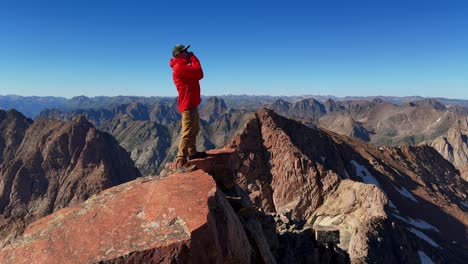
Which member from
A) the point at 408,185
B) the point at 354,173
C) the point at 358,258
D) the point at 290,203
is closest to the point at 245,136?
the point at 290,203

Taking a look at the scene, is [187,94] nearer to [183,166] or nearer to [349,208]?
[183,166]

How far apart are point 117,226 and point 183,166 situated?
463 centimetres

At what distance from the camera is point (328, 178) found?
57.7 meters

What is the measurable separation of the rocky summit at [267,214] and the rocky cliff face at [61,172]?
109609 mm

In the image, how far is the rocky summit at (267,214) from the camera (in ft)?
34.8

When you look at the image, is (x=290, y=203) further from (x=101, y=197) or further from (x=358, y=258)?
(x=101, y=197)

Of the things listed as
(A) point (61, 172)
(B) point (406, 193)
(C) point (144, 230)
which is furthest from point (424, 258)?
(A) point (61, 172)

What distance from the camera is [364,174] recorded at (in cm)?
7256

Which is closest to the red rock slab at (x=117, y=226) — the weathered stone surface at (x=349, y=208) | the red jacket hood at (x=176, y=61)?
the red jacket hood at (x=176, y=61)

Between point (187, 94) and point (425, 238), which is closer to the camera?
point (187, 94)

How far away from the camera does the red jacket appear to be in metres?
14.8

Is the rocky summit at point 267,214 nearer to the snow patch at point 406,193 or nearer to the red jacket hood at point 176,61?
the snow patch at point 406,193

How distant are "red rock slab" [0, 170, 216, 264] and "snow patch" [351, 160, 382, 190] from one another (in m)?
64.0

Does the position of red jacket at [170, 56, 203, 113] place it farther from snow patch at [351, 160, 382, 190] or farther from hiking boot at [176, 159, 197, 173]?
snow patch at [351, 160, 382, 190]
